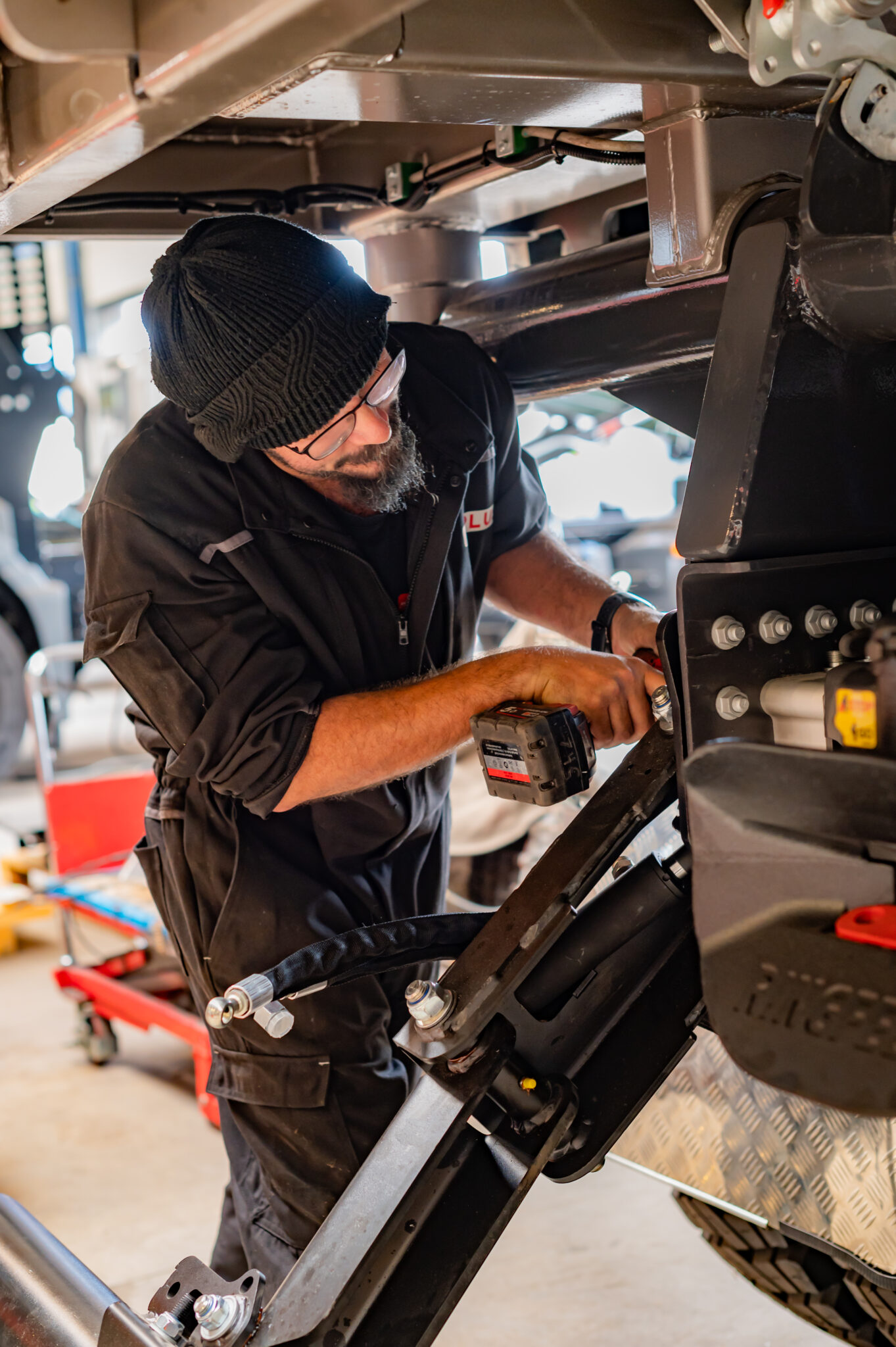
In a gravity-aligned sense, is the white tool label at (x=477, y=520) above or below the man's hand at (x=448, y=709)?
above

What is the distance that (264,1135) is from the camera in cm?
168

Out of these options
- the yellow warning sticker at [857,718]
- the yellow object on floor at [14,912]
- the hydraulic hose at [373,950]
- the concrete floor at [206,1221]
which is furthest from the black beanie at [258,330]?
the yellow object on floor at [14,912]

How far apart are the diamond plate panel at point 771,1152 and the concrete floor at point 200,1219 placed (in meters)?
0.70

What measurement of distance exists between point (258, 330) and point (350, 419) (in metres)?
0.18

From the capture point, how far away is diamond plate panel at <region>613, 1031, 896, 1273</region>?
1.46 meters

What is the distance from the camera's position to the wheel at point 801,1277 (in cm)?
169

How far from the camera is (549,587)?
6.26 ft

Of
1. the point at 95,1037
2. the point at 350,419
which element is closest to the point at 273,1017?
the point at 350,419

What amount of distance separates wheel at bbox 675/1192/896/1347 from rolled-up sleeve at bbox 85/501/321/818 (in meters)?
0.95

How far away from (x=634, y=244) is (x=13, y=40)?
33.4 inches

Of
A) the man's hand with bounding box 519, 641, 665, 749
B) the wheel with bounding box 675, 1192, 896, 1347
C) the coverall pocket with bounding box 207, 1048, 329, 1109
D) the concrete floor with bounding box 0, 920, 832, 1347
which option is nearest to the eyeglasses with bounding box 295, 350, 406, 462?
the man's hand with bounding box 519, 641, 665, 749

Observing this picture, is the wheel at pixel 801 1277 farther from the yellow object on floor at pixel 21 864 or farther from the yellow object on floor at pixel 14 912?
the yellow object on floor at pixel 21 864

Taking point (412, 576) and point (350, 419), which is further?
point (412, 576)

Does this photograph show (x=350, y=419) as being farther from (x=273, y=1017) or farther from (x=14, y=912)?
(x=14, y=912)
